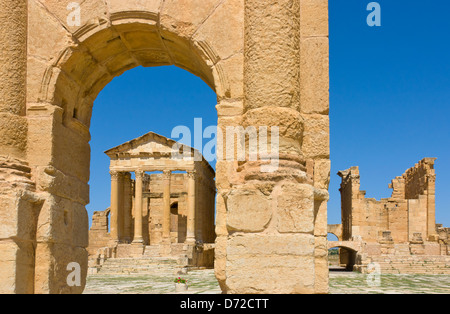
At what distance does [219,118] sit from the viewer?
5531 millimetres

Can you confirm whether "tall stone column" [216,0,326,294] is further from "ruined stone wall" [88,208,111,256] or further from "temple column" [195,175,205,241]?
"ruined stone wall" [88,208,111,256]

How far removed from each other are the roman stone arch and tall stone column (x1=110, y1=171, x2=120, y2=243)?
29902 millimetres

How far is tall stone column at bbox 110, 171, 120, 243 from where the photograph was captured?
35562 mm

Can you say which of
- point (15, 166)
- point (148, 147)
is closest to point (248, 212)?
point (15, 166)

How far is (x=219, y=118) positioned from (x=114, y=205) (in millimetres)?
31441

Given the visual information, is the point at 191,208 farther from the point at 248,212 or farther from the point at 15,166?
the point at 248,212

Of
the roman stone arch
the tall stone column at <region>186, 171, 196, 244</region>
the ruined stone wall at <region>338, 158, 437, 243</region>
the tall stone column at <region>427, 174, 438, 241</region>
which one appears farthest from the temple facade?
the roman stone arch

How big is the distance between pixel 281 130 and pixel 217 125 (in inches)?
31.3

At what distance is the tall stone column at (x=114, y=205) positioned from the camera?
35.6 meters

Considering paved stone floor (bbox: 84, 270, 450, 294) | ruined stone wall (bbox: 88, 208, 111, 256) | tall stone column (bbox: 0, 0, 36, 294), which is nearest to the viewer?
tall stone column (bbox: 0, 0, 36, 294)

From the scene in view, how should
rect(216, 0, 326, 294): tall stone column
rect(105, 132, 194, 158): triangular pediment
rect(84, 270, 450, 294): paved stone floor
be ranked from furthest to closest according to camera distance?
1. rect(105, 132, 194, 158): triangular pediment
2. rect(84, 270, 450, 294): paved stone floor
3. rect(216, 0, 326, 294): tall stone column

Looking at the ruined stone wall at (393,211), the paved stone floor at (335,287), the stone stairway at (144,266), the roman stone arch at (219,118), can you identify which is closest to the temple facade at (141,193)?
the stone stairway at (144,266)
